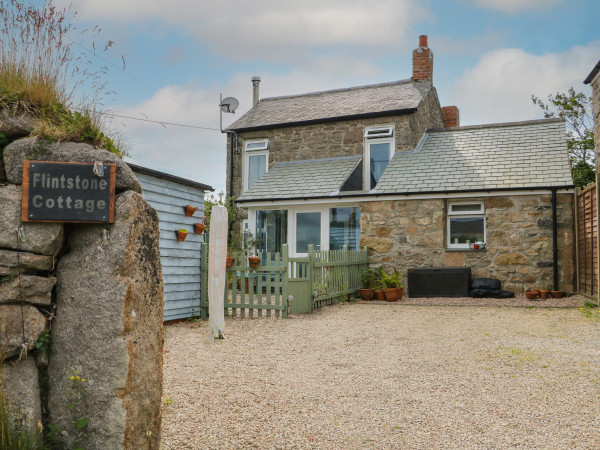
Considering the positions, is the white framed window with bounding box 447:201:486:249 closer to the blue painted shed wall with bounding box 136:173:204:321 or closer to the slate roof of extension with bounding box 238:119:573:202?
the slate roof of extension with bounding box 238:119:573:202

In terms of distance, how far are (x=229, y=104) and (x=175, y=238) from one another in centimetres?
1096

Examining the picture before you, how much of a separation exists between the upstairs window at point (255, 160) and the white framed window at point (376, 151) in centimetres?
337

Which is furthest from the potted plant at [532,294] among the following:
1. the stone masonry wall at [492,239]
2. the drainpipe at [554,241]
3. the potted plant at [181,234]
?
the potted plant at [181,234]

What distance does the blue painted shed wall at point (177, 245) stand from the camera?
8.36 m

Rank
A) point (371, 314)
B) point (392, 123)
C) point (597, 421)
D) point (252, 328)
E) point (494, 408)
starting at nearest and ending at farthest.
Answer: point (597, 421) < point (494, 408) < point (252, 328) < point (371, 314) < point (392, 123)

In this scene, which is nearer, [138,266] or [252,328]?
[138,266]

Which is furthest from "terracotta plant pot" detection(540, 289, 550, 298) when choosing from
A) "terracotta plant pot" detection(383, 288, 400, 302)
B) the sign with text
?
the sign with text

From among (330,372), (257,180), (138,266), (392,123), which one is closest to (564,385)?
(330,372)

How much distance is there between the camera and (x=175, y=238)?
28.8ft

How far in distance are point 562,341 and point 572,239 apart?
18.2 feet

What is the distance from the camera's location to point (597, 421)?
4031mm

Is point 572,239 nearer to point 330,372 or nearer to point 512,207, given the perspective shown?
point 512,207

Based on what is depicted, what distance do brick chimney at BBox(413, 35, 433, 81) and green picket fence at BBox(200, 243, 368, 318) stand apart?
Result: 26.1 feet

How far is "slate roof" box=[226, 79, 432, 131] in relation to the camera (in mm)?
15797
